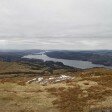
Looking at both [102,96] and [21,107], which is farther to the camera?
[102,96]

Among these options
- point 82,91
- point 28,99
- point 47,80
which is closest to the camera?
point 28,99

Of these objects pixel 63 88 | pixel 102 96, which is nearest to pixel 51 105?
pixel 102 96

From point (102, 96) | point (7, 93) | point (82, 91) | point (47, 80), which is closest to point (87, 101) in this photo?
point (102, 96)

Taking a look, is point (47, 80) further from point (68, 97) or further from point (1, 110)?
point (1, 110)

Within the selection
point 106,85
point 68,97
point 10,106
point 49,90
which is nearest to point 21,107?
point 10,106

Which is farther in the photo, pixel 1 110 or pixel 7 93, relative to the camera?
pixel 7 93

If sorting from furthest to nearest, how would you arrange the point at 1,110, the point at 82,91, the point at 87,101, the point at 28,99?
1. the point at 82,91
2. the point at 28,99
3. the point at 87,101
4. the point at 1,110

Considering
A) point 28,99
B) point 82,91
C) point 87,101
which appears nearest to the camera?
point 87,101

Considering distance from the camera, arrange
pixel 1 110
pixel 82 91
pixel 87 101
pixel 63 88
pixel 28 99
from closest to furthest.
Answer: pixel 1 110, pixel 87 101, pixel 28 99, pixel 82 91, pixel 63 88
